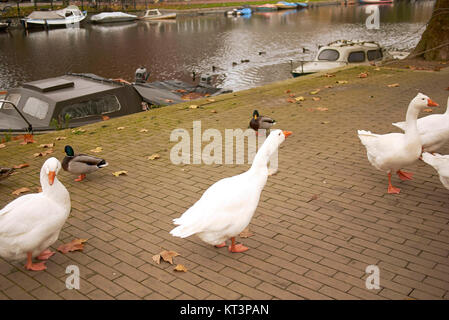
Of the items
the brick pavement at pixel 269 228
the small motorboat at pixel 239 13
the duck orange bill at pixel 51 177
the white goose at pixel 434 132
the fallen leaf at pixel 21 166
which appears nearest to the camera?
the brick pavement at pixel 269 228

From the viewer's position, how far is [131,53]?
36219 millimetres

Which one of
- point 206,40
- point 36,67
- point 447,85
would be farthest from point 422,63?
point 206,40

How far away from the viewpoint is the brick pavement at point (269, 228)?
4.25 meters

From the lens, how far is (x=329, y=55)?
59.2 ft

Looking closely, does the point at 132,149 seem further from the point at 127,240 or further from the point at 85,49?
the point at 85,49

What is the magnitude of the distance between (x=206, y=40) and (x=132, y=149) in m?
36.5

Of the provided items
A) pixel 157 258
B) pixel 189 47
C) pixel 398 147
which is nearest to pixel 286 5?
pixel 189 47

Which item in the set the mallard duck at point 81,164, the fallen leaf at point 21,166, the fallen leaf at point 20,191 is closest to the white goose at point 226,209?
the mallard duck at point 81,164

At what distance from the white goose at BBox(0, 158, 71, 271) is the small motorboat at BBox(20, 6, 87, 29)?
59896mm

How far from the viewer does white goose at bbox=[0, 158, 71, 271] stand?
4.31 meters

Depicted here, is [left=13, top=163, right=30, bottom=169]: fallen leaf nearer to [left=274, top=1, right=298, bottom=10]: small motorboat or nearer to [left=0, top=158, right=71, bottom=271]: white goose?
[left=0, top=158, right=71, bottom=271]: white goose

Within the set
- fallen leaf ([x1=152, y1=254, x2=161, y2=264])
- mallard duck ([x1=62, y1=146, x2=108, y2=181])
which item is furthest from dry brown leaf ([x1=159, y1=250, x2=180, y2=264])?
mallard duck ([x1=62, y1=146, x2=108, y2=181])

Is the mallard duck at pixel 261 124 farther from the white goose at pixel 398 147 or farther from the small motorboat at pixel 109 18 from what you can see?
the small motorboat at pixel 109 18

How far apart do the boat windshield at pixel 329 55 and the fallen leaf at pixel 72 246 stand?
15158mm
